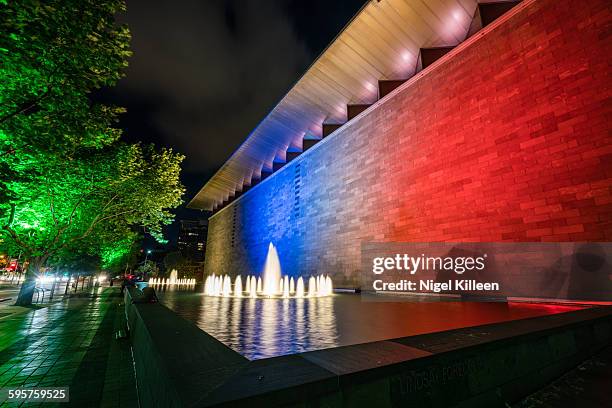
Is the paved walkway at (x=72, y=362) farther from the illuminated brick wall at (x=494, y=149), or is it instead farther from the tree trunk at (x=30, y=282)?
the illuminated brick wall at (x=494, y=149)

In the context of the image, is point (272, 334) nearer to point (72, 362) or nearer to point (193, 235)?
point (72, 362)

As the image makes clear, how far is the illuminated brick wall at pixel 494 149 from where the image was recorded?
7.19m

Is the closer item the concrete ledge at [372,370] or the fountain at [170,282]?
the concrete ledge at [372,370]

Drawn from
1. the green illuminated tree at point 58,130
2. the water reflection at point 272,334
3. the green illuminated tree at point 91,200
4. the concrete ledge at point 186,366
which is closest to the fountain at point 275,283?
the green illuminated tree at point 91,200

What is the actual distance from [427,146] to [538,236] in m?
4.95

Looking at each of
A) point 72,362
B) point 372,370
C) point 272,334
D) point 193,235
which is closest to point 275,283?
point 72,362

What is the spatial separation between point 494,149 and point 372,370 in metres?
9.92

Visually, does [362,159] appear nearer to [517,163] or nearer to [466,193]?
[466,193]

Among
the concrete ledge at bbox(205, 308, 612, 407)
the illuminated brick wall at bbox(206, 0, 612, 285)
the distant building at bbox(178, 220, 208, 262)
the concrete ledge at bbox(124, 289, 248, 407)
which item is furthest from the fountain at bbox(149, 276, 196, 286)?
the distant building at bbox(178, 220, 208, 262)

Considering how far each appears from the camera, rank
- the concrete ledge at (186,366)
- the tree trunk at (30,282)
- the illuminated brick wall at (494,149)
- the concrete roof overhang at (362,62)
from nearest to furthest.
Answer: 1. the concrete ledge at (186,366)
2. the illuminated brick wall at (494,149)
3. the tree trunk at (30,282)
4. the concrete roof overhang at (362,62)

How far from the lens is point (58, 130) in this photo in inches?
244

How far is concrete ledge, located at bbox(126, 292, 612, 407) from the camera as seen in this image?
129cm

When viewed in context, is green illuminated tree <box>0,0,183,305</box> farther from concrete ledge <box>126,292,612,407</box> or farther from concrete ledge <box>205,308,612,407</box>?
concrete ledge <box>205,308,612,407</box>

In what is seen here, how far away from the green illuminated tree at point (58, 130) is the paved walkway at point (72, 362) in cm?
409
